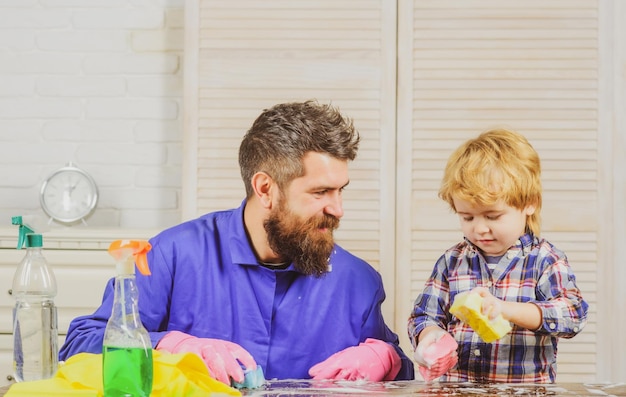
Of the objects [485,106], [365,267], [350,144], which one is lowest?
[365,267]

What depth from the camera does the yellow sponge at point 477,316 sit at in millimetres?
1519

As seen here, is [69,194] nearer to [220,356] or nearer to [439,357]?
[220,356]

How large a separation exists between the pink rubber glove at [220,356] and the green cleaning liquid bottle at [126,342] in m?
0.23

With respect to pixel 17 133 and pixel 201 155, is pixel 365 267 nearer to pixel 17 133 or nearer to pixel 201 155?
pixel 201 155

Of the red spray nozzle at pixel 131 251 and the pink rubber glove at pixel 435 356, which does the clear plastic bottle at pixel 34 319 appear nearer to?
the red spray nozzle at pixel 131 251

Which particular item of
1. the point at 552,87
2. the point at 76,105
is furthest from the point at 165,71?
the point at 552,87

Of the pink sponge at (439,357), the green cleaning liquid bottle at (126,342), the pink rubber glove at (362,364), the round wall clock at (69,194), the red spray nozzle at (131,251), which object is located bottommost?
the pink rubber glove at (362,364)

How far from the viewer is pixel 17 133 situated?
3217 millimetres

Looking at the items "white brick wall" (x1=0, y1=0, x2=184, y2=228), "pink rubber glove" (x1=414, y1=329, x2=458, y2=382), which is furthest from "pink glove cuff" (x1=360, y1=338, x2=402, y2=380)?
"white brick wall" (x1=0, y1=0, x2=184, y2=228)

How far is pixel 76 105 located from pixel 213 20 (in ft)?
2.26

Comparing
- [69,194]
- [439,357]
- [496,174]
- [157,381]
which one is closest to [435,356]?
[439,357]

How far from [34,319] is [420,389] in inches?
29.0

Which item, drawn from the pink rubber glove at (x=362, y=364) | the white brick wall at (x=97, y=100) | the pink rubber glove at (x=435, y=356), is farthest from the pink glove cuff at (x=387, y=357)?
the white brick wall at (x=97, y=100)

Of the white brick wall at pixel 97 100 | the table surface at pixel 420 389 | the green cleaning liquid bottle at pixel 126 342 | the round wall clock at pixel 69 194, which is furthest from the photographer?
the white brick wall at pixel 97 100
